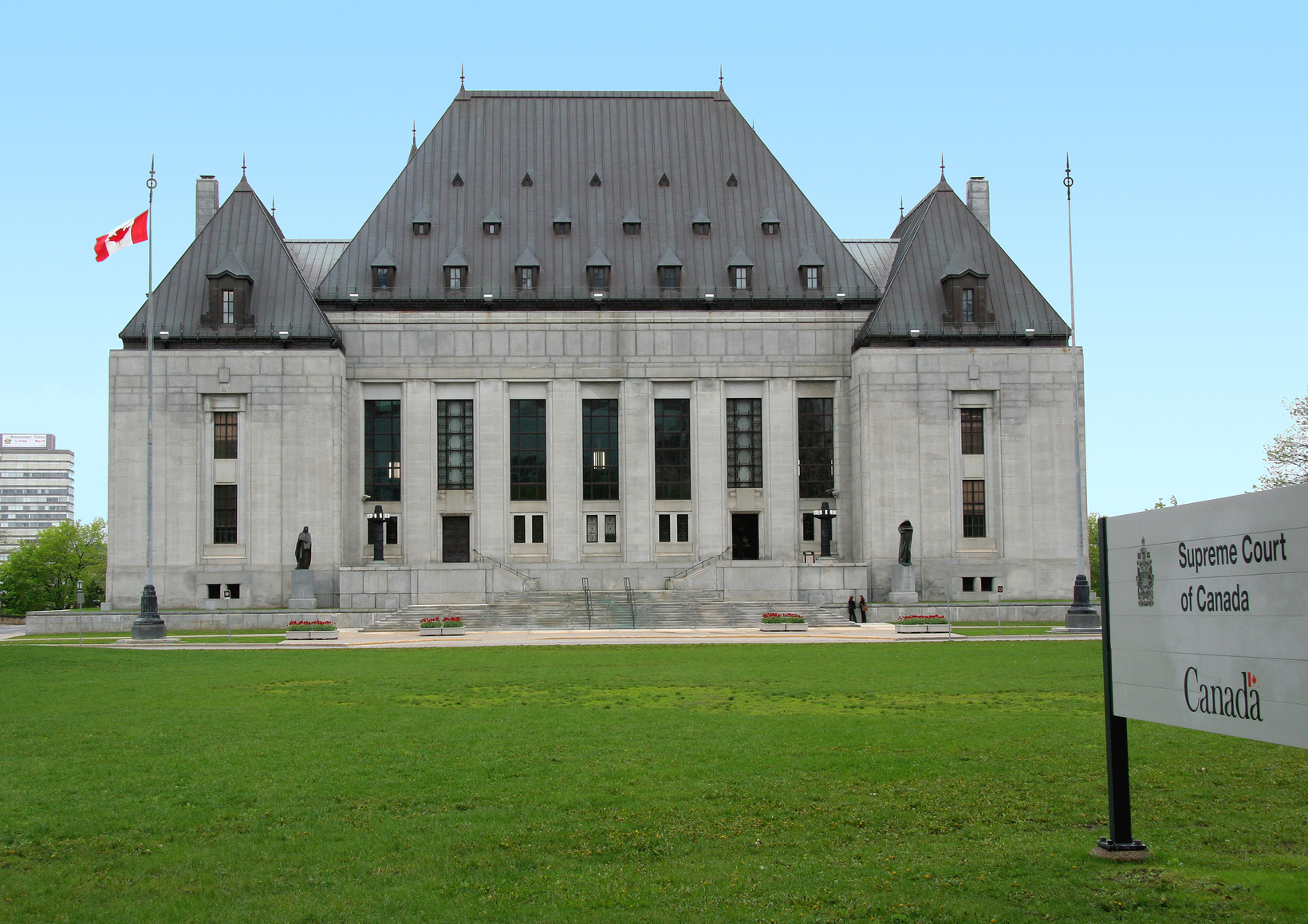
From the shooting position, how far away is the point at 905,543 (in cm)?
5931

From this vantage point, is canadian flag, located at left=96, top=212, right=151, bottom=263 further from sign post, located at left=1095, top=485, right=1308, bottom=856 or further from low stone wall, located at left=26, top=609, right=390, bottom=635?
sign post, located at left=1095, top=485, right=1308, bottom=856

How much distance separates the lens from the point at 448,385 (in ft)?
216

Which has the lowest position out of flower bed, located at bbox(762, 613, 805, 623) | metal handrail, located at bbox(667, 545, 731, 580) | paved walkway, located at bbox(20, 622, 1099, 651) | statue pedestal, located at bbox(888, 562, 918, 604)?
paved walkway, located at bbox(20, 622, 1099, 651)

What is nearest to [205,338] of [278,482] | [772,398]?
[278,482]

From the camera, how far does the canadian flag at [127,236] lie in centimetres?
4819

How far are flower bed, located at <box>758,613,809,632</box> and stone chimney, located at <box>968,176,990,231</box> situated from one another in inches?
1441

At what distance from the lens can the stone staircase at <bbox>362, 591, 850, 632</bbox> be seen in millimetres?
52250

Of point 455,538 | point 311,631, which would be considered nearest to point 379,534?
point 455,538

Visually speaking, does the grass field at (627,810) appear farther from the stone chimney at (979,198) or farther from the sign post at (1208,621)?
the stone chimney at (979,198)

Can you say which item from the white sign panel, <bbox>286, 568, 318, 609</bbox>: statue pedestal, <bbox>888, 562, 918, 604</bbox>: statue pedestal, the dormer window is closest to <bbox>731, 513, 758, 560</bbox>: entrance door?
<bbox>888, 562, 918, 604</bbox>: statue pedestal

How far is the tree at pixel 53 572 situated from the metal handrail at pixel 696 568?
242ft

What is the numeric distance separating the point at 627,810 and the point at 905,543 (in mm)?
47964

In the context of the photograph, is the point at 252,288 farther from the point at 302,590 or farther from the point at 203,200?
the point at 302,590

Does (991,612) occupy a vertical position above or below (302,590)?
below
